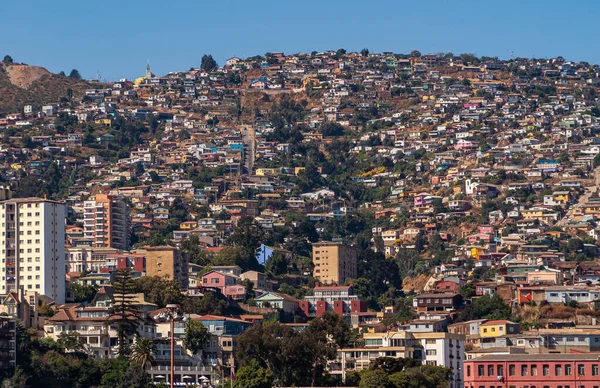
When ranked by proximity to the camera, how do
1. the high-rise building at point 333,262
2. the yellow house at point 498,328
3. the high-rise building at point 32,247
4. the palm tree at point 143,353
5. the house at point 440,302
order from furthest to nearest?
the high-rise building at point 333,262 < the house at point 440,302 < the high-rise building at point 32,247 < the yellow house at point 498,328 < the palm tree at point 143,353

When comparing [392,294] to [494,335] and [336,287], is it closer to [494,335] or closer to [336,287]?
[336,287]

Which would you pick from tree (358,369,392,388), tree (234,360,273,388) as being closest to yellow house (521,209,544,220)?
tree (358,369,392,388)

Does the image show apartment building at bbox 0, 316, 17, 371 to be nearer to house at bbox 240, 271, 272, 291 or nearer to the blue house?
house at bbox 240, 271, 272, 291

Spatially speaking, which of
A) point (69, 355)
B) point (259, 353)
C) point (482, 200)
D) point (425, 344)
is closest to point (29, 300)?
point (69, 355)

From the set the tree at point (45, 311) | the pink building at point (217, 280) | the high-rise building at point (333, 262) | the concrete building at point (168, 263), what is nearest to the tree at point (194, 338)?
the tree at point (45, 311)

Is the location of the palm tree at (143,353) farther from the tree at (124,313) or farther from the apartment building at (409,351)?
the apartment building at (409,351)

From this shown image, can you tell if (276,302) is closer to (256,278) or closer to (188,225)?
(256,278)
